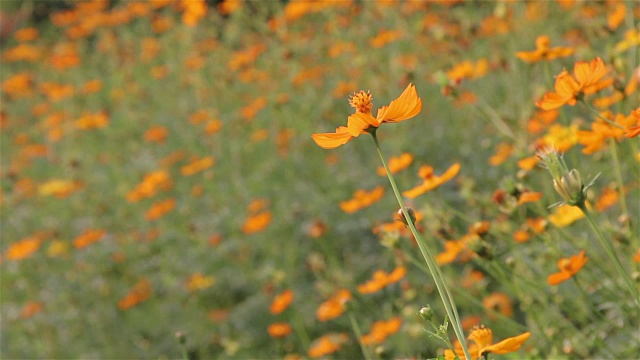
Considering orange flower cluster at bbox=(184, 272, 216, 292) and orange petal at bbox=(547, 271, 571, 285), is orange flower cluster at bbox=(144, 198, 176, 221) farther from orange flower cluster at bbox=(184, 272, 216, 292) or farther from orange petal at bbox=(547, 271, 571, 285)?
orange petal at bbox=(547, 271, 571, 285)

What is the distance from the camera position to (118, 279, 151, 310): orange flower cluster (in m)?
3.27

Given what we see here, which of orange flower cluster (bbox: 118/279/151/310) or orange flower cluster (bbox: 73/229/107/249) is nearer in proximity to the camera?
orange flower cluster (bbox: 118/279/151/310)

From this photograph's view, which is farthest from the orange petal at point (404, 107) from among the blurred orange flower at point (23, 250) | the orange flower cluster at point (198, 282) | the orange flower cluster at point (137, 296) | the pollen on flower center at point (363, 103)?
the blurred orange flower at point (23, 250)

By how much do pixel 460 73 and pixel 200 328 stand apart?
4.50 feet

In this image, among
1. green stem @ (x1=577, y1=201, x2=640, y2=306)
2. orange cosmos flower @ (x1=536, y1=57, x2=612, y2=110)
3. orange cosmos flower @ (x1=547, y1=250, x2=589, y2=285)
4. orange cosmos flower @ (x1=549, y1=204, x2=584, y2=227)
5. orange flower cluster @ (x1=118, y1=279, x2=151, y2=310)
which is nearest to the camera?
green stem @ (x1=577, y1=201, x2=640, y2=306)

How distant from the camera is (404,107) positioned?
98 centimetres

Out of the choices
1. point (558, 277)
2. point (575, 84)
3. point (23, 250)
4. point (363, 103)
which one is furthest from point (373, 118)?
point (23, 250)

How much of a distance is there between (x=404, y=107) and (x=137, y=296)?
2.54 m

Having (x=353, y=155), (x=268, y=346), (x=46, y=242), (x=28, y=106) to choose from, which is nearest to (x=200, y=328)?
(x=268, y=346)

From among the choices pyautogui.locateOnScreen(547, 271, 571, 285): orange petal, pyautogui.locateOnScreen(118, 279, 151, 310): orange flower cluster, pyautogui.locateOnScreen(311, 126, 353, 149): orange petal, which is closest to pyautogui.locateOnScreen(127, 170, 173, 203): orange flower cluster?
pyautogui.locateOnScreen(118, 279, 151, 310): orange flower cluster

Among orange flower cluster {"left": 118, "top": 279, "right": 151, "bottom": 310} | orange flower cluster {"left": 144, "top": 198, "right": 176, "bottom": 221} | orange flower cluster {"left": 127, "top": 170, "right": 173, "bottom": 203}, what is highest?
orange flower cluster {"left": 127, "top": 170, "right": 173, "bottom": 203}

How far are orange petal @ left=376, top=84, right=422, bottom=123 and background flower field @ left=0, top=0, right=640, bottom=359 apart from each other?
2.33ft

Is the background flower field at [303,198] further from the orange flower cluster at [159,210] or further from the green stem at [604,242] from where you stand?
the green stem at [604,242]

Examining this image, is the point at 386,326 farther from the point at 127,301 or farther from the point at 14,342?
the point at 14,342
